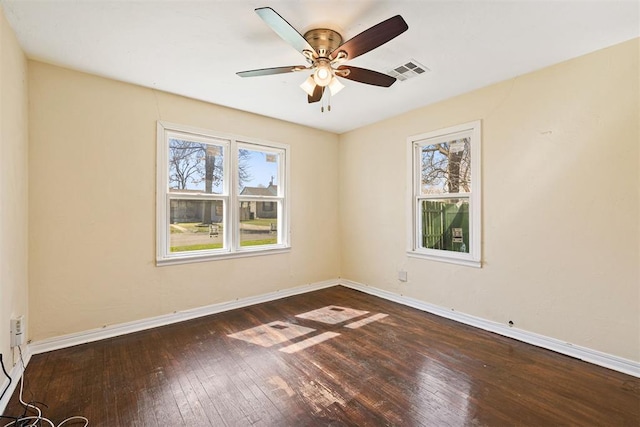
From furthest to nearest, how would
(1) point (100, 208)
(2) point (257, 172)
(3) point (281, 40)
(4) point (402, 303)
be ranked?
(2) point (257, 172) → (4) point (402, 303) → (1) point (100, 208) → (3) point (281, 40)

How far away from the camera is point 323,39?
6.86ft

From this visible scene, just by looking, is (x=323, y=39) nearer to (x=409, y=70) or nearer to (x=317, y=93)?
(x=317, y=93)

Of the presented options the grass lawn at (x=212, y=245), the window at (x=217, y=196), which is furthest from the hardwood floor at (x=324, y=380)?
the window at (x=217, y=196)

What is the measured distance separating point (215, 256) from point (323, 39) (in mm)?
2661

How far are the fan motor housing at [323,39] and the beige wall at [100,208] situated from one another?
1.89 metres

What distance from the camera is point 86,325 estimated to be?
2.73 meters

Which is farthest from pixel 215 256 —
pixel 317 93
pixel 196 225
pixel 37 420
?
pixel 317 93

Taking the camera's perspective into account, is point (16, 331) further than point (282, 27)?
Yes

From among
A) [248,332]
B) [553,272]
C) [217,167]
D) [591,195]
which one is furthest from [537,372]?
[217,167]

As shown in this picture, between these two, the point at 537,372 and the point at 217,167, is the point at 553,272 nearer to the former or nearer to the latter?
the point at 537,372

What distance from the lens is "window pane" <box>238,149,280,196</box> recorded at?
3.86 metres

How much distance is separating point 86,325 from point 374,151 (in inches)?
157

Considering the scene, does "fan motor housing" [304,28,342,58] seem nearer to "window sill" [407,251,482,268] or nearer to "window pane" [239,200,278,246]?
"window pane" [239,200,278,246]

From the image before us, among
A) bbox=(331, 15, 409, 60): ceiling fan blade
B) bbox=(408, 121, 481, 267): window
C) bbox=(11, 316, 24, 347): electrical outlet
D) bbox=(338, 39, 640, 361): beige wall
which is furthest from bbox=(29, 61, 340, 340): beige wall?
bbox=(338, 39, 640, 361): beige wall
